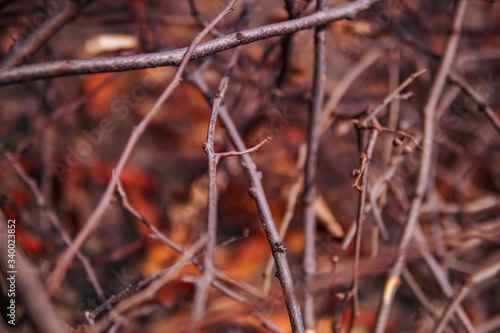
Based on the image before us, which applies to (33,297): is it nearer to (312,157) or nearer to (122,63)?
(122,63)

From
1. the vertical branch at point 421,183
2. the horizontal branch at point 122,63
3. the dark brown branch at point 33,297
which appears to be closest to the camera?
the dark brown branch at point 33,297

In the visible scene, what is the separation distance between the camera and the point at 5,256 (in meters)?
0.40

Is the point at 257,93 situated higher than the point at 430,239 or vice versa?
the point at 257,93

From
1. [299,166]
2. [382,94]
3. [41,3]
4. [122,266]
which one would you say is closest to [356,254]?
[299,166]

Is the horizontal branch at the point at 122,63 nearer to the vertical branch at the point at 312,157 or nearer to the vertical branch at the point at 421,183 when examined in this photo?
the vertical branch at the point at 312,157

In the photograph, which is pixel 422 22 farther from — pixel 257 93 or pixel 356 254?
pixel 356 254

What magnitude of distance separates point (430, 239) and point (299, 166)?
1.23ft

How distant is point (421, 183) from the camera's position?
0.77 meters

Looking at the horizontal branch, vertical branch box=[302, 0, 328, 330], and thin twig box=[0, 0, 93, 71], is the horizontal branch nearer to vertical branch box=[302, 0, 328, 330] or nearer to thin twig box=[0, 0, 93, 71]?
thin twig box=[0, 0, 93, 71]

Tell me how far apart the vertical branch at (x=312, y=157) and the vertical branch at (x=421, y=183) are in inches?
4.4

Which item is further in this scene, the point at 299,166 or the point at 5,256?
the point at 299,166

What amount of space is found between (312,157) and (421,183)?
0.21 meters

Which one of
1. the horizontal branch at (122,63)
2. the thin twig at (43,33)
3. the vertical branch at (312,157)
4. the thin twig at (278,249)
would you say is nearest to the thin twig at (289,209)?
the vertical branch at (312,157)

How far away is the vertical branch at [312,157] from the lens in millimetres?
675
